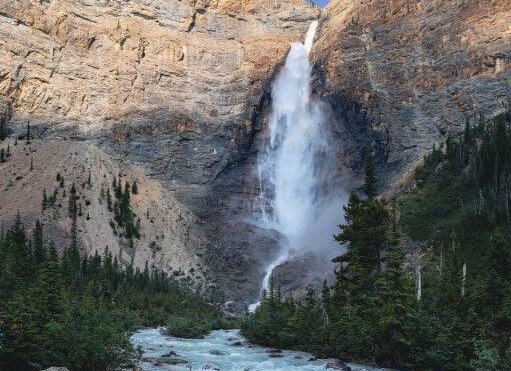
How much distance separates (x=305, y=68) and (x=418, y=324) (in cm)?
10368

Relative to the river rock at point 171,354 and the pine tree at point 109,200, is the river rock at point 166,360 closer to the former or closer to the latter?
the river rock at point 171,354

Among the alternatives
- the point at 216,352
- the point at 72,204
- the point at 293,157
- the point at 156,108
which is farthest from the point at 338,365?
the point at 156,108

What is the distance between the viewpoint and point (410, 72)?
11106 cm

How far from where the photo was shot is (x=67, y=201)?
3570 inches

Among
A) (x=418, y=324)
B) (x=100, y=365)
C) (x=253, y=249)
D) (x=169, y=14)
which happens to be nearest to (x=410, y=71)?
(x=253, y=249)

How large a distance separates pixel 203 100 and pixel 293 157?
74.8 feet

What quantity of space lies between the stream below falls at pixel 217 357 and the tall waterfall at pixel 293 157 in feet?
181

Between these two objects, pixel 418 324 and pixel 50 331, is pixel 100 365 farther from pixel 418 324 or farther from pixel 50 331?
pixel 418 324

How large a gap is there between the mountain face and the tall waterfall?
2810 mm

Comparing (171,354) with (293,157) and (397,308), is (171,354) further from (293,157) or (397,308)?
(293,157)

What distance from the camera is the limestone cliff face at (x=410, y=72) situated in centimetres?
9956

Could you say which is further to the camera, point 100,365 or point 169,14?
point 169,14

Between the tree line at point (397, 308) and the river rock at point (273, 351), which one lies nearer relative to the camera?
Answer: the tree line at point (397, 308)

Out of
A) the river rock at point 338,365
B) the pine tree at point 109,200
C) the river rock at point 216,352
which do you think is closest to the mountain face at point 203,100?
the pine tree at point 109,200
